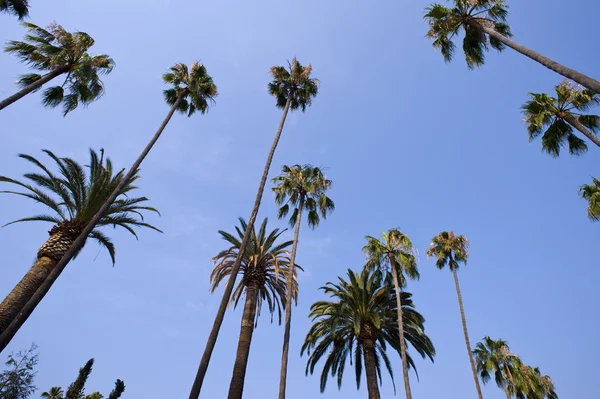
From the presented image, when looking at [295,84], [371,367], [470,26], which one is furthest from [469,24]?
[371,367]

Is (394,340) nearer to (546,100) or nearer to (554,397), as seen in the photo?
(546,100)

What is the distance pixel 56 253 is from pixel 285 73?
62.2 feet

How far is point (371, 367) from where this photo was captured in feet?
80.0

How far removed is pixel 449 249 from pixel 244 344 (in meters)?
23.6

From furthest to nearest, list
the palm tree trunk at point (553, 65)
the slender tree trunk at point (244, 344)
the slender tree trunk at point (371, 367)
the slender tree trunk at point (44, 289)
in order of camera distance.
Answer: the slender tree trunk at point (371, 367) < the slender tree trunk at point (244, 344) < the slender tree trunk at point (44, 289) < the palm tree trunk at point (553, 65)

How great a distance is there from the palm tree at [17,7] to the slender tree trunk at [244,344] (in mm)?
18343

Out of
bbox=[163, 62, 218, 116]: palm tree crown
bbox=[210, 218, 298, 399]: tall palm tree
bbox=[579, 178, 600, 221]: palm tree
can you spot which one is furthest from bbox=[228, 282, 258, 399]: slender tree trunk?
bbox=[579, 178, 600, 221]: palm tree

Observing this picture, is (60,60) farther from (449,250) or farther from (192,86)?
(449,250)

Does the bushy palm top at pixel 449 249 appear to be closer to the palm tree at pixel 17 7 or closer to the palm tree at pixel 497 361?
the palm tree at pixel 497 361

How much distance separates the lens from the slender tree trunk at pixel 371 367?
2330cm

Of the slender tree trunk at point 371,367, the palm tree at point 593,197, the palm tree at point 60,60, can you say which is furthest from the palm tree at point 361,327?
the palm tree at point 60,60

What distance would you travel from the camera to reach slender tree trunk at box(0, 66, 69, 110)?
1419cm

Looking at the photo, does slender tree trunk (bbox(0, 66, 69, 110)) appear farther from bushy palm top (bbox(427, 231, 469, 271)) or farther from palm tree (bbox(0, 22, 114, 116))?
bushy palm top (bbox(427, 231, 469, 271))

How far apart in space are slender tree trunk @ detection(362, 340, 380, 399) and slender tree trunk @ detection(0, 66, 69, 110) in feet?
80.2
